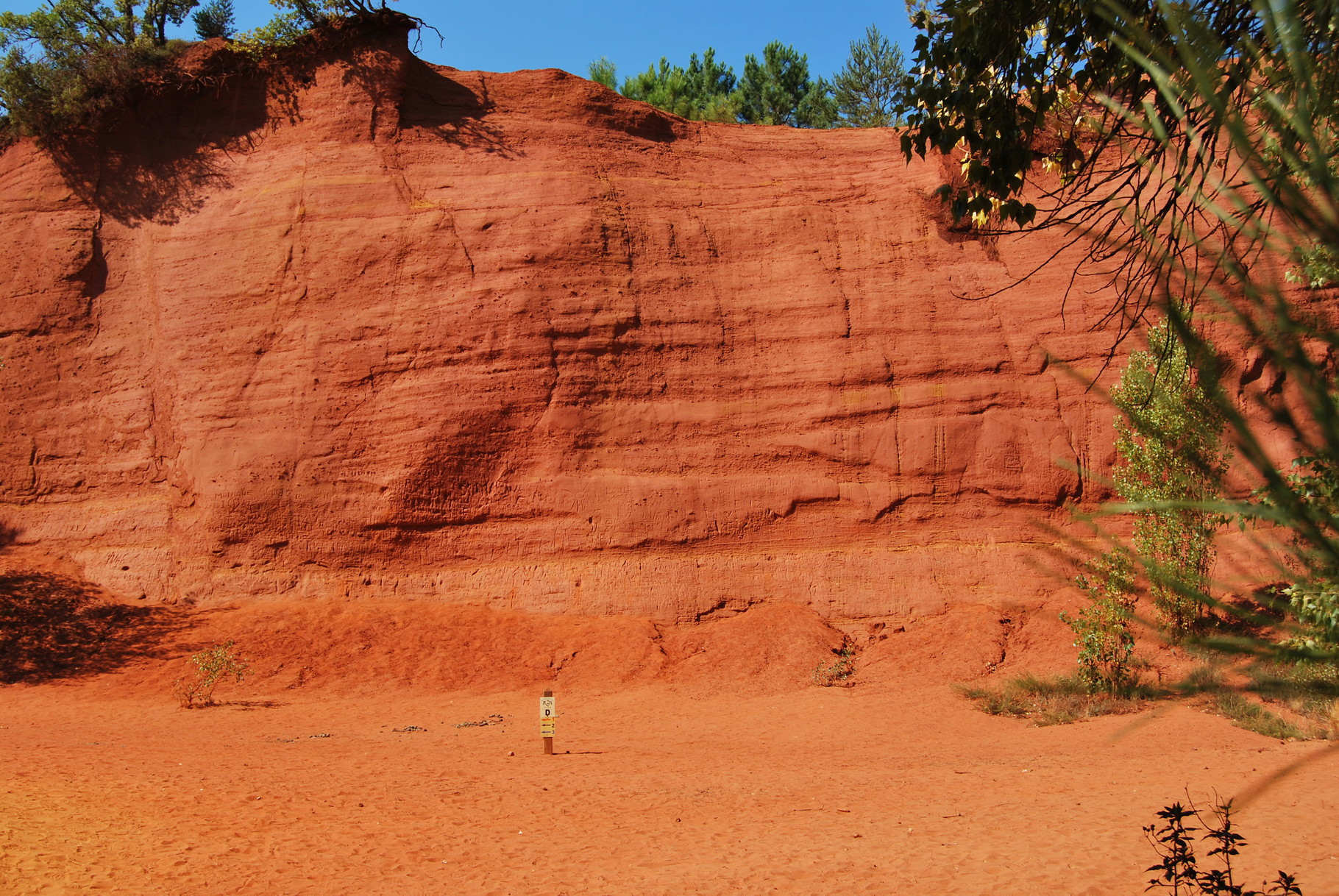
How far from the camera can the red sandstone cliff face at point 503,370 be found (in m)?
15.7

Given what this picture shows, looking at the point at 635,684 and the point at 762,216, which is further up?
the point at 762,216

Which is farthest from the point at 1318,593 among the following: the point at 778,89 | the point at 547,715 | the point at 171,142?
the point at 778,89

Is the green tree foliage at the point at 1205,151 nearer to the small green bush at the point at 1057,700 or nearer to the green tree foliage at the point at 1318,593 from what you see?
the green tree foliage at the point at 1318,593

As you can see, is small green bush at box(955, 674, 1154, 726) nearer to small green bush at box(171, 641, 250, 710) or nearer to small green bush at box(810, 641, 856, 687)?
small green bush at box(810, 641, 856, 687)

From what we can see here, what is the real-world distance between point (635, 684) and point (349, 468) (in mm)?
6510

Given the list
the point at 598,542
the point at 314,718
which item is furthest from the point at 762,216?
the point at 314,718

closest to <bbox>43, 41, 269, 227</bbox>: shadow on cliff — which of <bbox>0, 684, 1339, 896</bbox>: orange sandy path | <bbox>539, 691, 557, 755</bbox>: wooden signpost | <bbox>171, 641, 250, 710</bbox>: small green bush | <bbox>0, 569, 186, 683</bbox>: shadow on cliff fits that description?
<bbox>0, 569, 186, 683</bbox>: shadow on cliff

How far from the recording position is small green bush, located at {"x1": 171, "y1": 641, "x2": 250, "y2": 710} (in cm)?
1234

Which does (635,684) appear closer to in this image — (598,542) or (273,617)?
(598,542)

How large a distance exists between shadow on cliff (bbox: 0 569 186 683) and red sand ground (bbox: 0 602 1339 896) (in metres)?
0.50

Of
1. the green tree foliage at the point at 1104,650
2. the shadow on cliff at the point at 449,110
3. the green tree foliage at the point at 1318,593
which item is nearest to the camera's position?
the green tree foliage at the point at 1318,593

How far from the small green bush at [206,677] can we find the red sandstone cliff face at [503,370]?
2.46m

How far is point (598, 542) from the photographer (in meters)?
15.7

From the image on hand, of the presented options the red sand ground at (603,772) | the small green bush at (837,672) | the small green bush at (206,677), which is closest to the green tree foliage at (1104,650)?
the red sand ground at (603,772)
